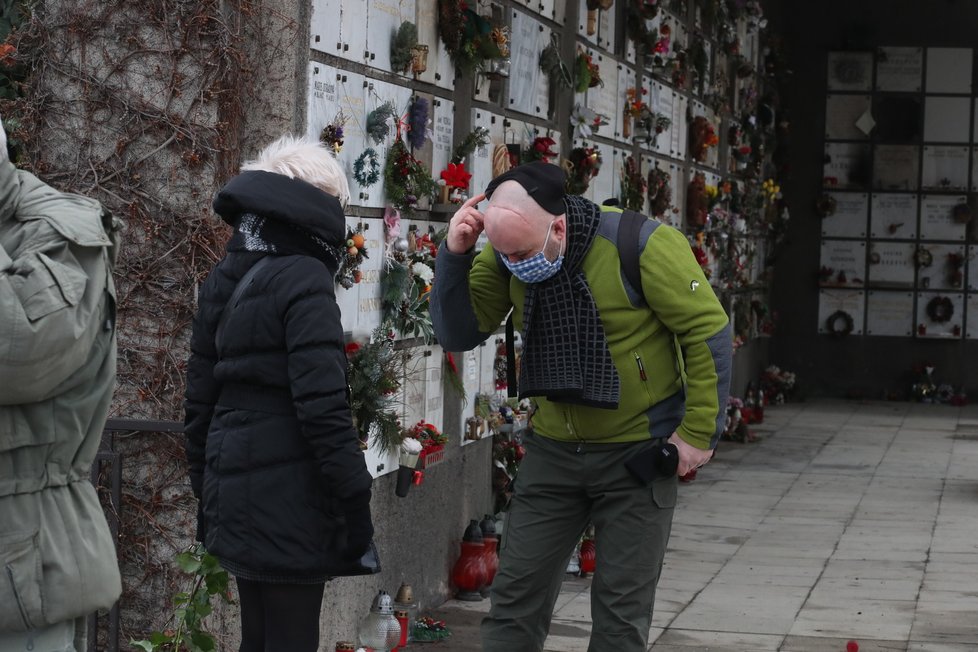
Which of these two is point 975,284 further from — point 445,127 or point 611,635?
point 611,635

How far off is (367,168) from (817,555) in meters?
3.23

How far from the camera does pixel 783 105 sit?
597 inches

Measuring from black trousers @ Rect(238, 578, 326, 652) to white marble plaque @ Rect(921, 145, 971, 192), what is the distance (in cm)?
1252

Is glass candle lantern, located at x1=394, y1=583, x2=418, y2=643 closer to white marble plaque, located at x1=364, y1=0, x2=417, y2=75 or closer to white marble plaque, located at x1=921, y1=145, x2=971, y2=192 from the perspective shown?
white marble plaque, located at x1=364, y1=0, x2=417, y2=75

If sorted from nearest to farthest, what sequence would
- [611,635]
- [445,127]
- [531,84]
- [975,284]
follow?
1. [611,635]
2. [445,127]
3. [531,84]
4. [975,284]

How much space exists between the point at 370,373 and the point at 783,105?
35.3 feet

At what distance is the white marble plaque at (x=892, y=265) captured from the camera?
15.0 m

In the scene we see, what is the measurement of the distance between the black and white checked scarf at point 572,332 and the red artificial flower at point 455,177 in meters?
2.14

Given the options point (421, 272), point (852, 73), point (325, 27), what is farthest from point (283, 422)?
point (852, 73)

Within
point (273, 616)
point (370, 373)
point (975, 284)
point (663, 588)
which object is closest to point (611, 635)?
point (273, 616)

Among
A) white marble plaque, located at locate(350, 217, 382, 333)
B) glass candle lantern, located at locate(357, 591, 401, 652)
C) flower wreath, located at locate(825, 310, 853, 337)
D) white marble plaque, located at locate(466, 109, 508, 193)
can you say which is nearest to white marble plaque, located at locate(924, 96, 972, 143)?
flower wreath, located at locate(825, 310, 853, 337)

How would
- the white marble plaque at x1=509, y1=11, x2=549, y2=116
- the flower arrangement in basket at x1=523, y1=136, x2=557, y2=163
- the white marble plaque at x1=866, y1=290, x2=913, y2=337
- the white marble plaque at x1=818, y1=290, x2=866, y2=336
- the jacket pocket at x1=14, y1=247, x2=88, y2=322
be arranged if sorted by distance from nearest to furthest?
1. the jacket pocket at x1=14, y1=247, x2=88, y2=322
2. the white marble plaque at x1=509, y1=11, x2=549, y2=116
3. the flower arrangement in basket at x1=523, y1=136, x2=557, y2=163
4. the white marble plaque at x1=866, y1=290, x2=913, y2=337
5. the white marble plaque at x1=818, y1=290, x2=866, y2=336

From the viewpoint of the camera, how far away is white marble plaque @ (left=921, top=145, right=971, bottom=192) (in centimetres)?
1495

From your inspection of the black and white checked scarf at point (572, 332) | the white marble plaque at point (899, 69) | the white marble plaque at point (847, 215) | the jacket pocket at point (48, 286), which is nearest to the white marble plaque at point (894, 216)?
the white marble plaque at point (847, 215)
